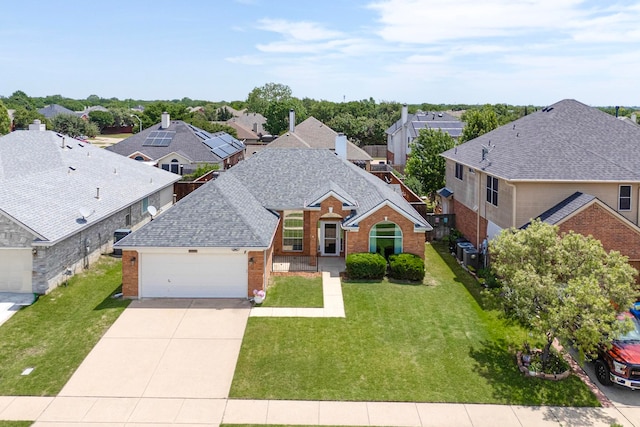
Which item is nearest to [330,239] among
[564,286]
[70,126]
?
[564,286]

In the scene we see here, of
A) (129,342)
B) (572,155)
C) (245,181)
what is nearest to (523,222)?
(572,155)

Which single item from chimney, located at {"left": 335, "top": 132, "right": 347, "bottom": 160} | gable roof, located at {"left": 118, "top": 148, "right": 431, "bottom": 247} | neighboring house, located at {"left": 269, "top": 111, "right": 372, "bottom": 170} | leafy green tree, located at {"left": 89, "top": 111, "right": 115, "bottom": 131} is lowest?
gable roof, located at {"left": 118, "top": 148, "right": 431, "bottom": 247}

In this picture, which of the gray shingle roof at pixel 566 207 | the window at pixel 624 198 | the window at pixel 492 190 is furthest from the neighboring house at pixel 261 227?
the window at pixel 624 198

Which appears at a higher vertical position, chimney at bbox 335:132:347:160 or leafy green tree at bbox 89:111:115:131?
leafy green tree at bbox 89:111:115:131

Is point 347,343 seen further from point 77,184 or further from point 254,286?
point 77,184

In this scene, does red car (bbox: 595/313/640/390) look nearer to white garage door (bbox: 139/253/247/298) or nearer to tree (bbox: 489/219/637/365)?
tree (bbox: 489/219/637/365)

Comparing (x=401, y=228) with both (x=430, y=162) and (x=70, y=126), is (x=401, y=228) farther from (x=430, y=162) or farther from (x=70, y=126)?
(x=70, y=126)

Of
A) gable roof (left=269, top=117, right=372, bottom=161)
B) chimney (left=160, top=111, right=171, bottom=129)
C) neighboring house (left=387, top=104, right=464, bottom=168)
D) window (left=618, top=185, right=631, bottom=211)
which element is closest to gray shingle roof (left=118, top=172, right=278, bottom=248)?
window (left=618, top=185, right=631, bottom=211)
